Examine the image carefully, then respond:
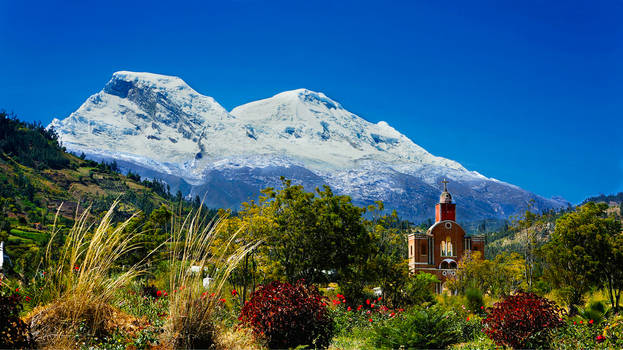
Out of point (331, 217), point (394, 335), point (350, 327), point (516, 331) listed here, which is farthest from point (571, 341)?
point (331, 217)

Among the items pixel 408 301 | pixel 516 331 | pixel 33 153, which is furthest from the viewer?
pixel 33 153

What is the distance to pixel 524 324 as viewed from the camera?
23.8 ft

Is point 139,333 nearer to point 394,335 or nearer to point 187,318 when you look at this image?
point 187,318

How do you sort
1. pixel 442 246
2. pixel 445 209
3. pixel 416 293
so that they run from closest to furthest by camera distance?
pixel 416 293
pixel 442 246
pixel 445 209

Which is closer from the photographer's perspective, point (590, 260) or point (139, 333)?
point (139, 333)

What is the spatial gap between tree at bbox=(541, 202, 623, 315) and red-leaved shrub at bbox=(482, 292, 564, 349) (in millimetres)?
11449

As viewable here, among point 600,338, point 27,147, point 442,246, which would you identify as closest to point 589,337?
point 600,338

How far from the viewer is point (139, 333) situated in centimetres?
646

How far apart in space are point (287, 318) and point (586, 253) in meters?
14.8

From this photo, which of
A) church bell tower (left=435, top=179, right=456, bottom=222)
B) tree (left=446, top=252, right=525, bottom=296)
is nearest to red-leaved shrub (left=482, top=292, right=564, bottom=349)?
tree (left=446, top=252, right=525, bottom=296)

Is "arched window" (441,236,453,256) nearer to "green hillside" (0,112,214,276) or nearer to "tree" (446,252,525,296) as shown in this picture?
"tree" (446,252,525,296)

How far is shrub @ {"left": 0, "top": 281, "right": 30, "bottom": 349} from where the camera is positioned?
5082 millimetres

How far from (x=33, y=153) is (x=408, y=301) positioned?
12087cm

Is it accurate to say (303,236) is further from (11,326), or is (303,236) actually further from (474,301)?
(11,326)
